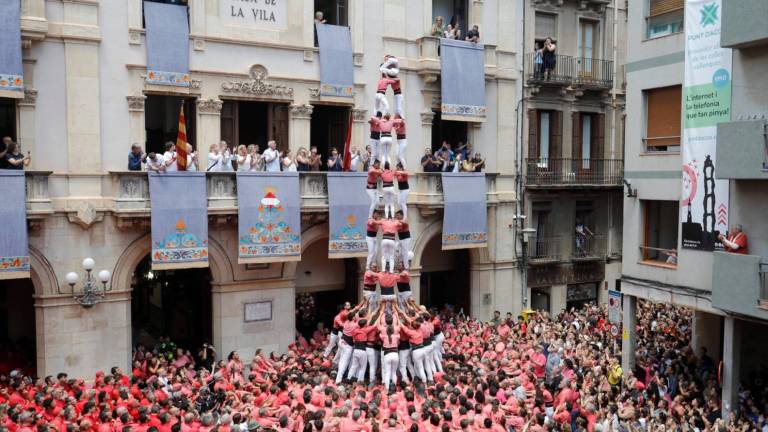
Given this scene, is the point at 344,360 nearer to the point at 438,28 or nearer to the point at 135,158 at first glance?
the point at 135,158

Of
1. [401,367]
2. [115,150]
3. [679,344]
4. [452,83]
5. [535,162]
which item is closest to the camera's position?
[401,367]

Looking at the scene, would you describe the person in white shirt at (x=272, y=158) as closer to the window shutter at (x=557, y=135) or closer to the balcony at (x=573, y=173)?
the balcony at (x=573, y=173)

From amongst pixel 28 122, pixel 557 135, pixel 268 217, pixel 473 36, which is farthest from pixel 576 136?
pixel 28 122

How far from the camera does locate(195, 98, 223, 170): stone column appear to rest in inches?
953

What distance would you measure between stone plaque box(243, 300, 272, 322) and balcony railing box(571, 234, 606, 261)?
14042 mm

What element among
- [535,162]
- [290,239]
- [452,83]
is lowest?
[290,239]

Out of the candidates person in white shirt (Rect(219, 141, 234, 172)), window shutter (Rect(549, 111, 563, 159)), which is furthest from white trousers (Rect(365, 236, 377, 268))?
window shutter (Rect(549, 111, 563, 159))

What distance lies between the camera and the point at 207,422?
1539 centimetres

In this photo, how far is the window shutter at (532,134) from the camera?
30234mm

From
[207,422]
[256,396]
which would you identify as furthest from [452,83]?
[207,422]

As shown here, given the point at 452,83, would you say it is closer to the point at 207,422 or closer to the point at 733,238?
the point at 733,238

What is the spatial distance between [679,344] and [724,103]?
366 inches

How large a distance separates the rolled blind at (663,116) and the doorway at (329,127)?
436 inches

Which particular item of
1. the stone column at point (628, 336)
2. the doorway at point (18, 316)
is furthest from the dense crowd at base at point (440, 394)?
the doorway at point (18, 316)
